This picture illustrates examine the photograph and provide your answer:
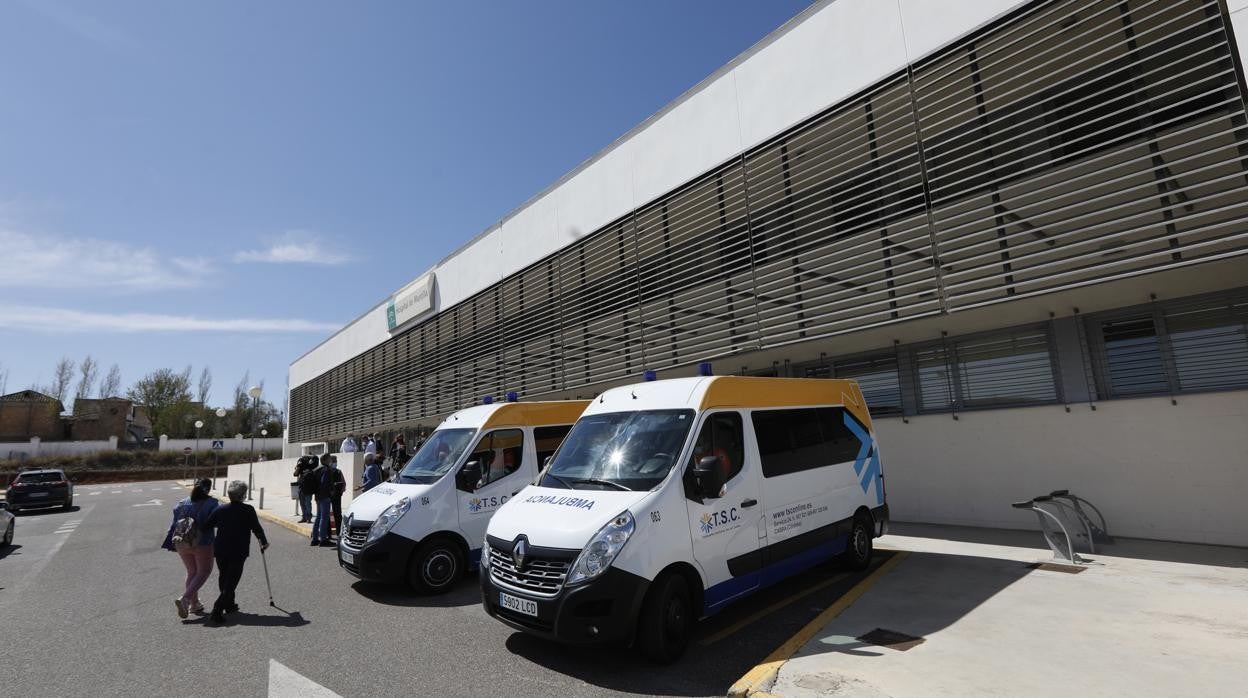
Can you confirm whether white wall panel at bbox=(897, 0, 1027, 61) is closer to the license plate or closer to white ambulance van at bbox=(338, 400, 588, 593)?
white ambulance van at bbox=(338, 400, 588, 593)

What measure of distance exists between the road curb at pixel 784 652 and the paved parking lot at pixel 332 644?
7.1 inches

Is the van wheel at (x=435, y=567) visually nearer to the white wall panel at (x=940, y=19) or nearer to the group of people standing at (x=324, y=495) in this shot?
the group of people standing at (x=324, y=495)

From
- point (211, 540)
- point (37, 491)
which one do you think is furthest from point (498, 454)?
point (37, 491)

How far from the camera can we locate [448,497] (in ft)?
23.5

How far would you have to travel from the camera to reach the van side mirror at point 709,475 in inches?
185

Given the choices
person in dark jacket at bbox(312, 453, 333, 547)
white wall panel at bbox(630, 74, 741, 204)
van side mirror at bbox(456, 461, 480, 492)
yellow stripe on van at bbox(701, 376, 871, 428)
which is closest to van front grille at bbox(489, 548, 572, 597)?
yellow stripe on van at bbox(701, 376, 871, 428)

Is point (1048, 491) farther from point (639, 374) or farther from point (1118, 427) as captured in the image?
point (639, 374)

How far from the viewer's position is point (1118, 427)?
25.1 feet

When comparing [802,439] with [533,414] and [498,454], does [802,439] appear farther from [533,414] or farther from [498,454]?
[498,454]

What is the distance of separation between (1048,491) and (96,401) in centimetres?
9013

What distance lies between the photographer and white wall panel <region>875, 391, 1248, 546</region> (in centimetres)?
696

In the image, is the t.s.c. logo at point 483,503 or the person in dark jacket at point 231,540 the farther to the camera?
the t.s.c. logo at point 483,503

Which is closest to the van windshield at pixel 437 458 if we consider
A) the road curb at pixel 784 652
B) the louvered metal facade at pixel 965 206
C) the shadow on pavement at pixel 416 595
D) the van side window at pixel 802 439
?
the shadow on pavement at pixel 416 595

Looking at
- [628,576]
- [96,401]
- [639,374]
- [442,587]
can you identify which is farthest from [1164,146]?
[96,401]
